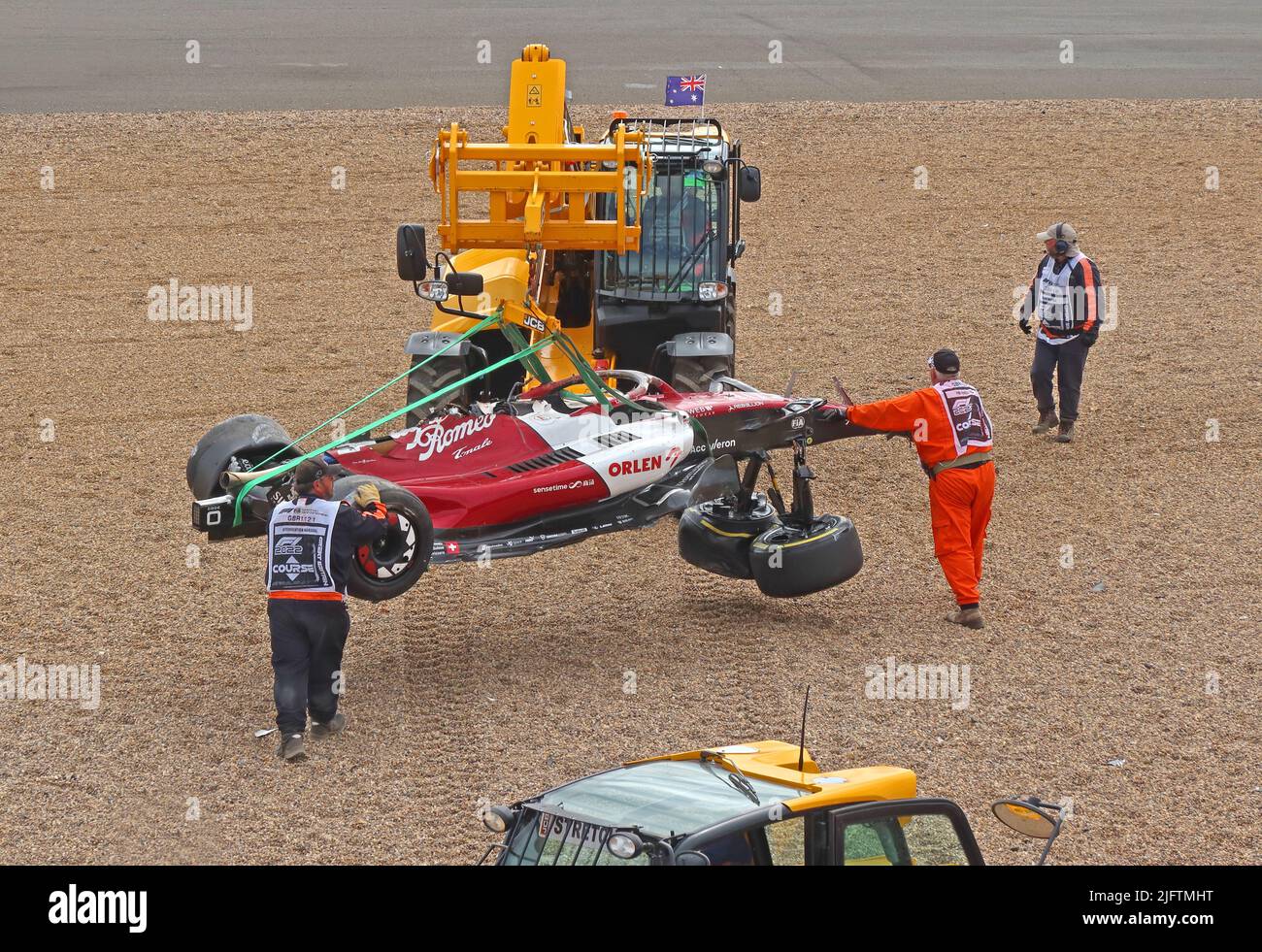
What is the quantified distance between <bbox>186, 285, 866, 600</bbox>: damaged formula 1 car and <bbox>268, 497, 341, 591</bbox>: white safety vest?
0.18 m

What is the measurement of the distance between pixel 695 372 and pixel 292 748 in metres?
4.51

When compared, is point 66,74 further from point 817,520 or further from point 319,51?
point 817,520

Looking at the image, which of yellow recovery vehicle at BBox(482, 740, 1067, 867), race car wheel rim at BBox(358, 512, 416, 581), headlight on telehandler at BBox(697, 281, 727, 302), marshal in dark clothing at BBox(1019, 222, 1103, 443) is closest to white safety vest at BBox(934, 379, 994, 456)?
headlight on telehandler at BBox(697, 281, 727, 302)

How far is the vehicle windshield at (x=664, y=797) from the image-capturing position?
5453mm

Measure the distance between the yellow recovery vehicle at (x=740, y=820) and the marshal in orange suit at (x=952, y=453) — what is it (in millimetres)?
4134

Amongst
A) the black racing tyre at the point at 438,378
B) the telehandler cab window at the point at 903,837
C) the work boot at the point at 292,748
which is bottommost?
the work boot at the point at 292,748

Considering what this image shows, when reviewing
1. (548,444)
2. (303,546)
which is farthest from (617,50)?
(303,546)

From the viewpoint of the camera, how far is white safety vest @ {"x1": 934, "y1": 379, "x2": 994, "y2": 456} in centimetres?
1005

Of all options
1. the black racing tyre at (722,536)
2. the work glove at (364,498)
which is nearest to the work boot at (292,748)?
the work glove at (364,498)

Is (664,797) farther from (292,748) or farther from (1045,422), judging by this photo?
(1045,422)

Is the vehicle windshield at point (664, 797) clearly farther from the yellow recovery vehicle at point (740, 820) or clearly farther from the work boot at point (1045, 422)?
the work boot at point (1045, 422)

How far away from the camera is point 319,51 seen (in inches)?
1174

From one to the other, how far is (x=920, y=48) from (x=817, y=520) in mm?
21732
